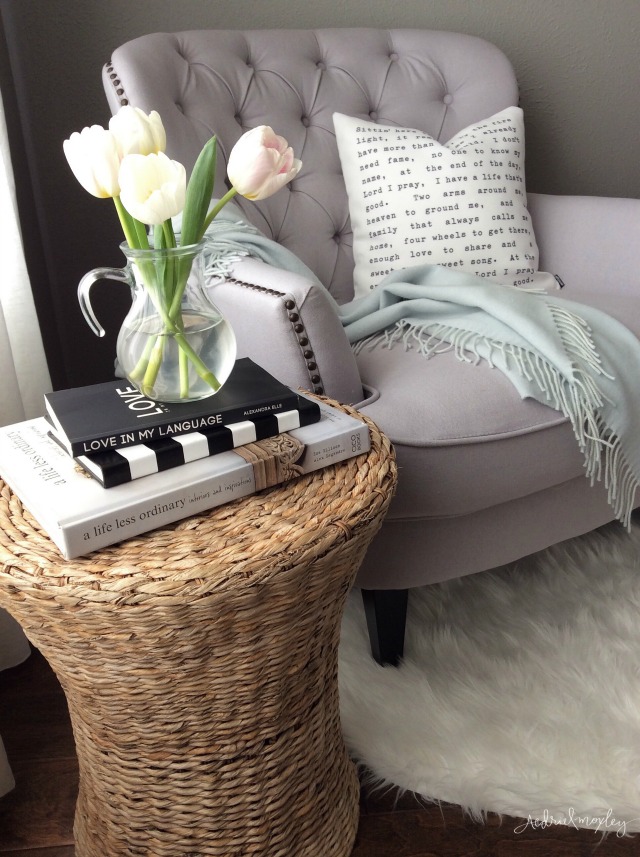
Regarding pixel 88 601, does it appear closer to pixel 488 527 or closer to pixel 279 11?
pixel 488 527

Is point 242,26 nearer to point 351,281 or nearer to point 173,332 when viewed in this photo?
point 351,281

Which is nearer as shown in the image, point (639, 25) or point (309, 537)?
point (309, 537)

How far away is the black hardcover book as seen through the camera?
67cm

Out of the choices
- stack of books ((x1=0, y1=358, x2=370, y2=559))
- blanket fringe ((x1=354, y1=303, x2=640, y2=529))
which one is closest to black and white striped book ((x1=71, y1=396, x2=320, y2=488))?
stack of books ((x1=0, y1=358, x2=370, y2=559))

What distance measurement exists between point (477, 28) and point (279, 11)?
0.49m

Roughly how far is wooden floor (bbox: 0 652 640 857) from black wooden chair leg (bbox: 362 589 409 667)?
20cm

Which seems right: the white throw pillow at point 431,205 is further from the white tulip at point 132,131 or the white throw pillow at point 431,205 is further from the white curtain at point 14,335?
the white tulip at point 132,131

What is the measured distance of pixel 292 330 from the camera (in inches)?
35.6

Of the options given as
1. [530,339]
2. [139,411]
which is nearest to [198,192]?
[139,411]

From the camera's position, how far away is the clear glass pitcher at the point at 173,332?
2.27ft

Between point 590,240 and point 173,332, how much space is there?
1.06 m

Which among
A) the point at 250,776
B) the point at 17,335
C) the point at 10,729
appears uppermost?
the point at 17,335

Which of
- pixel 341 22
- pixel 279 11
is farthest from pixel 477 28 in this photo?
pixel 279 11

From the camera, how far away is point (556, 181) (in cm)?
203
